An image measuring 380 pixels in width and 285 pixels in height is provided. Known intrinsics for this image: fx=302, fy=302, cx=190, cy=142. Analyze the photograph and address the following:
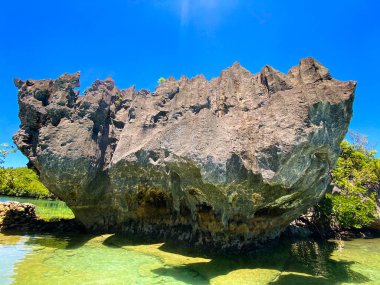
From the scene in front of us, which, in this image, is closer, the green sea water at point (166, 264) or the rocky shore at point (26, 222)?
the green sea water at point (166, 264)

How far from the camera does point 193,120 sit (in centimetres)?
994

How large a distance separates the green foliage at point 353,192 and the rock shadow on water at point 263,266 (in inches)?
95.5

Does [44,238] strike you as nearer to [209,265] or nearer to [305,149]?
[209,265]

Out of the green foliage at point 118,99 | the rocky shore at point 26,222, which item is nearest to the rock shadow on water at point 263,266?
the rocky shore at point 26,222

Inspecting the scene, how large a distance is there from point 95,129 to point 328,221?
12.8m

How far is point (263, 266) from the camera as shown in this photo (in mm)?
9734

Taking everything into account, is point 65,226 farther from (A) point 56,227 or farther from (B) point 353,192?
(B) point 353,192

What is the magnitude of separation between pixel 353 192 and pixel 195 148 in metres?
10.8

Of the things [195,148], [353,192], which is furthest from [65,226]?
[353,192]

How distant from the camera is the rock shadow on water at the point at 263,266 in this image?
8539mm

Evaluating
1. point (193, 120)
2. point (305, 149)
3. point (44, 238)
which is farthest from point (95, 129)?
point (305, 149)

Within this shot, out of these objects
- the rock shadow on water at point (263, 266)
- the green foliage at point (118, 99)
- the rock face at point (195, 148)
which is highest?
the green foliage at point (118, 99)

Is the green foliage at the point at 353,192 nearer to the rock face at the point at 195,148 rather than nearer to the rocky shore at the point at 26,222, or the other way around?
the rock face at the point at 195,148

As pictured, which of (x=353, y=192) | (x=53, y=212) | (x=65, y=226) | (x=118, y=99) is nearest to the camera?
(x=353, y=192)
